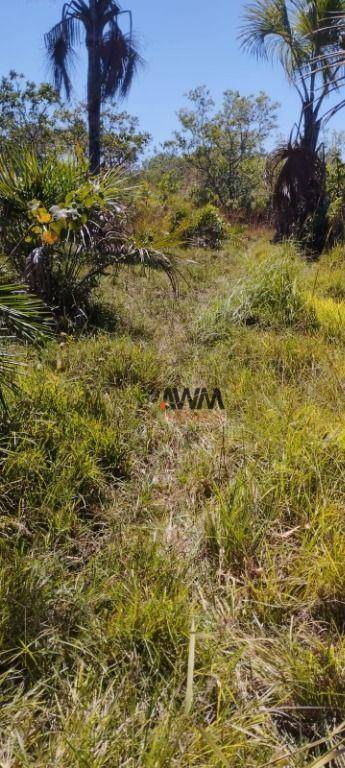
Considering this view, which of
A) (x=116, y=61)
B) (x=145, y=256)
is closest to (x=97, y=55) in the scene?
(x=116, y=61)

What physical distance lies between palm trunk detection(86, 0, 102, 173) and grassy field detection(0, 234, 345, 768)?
8.10 meters

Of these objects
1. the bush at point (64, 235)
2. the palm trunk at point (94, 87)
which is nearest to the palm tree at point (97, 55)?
the palm trunk at point (94, 87)

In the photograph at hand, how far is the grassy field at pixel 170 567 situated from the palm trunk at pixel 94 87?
8.10 meters

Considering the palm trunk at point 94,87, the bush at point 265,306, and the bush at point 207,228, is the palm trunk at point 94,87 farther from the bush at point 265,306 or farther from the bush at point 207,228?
the bush at point 265,306

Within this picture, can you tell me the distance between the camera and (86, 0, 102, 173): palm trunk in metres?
9.28

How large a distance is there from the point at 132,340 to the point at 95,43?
9.39 meters

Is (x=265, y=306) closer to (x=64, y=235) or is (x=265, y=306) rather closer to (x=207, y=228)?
(x=64, y=235)

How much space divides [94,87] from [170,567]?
1054cm

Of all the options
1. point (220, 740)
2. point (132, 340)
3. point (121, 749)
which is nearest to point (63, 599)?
point (121, 749)

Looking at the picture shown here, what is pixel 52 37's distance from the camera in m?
10.3

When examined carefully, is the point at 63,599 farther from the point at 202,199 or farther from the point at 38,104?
the point at 38,104

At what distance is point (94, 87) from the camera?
934cm

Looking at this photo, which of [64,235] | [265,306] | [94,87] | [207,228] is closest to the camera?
[64,235]
